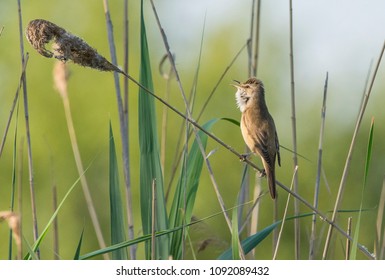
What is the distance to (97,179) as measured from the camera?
15.7 metres

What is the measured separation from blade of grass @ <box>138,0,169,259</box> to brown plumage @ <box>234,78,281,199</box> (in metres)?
1.04

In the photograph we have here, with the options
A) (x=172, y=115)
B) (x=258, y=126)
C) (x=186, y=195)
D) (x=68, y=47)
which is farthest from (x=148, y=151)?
(x=172, y=115)

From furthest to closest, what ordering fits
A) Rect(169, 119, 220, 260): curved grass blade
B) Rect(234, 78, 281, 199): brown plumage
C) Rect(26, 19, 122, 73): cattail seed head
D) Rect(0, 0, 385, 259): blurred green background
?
Rect(0, 0, 385, 259): blurred green background
Rect(234, 78, 281, 199): brown plumage
Rect(169, 119, 220, 260): curved grass blade
Rect(26, 19, 122, 73): cattail seed head

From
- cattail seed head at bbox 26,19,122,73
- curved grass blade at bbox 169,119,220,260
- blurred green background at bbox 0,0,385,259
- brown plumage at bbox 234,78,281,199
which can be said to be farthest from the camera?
blurred green background at bbox 0,0,385,259

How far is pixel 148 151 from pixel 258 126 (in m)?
1.35

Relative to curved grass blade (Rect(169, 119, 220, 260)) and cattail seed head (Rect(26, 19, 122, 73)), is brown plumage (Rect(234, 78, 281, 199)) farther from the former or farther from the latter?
cattail seed head (Rect(26, 19, 122, 73))

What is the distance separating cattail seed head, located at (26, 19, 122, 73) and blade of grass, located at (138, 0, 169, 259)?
0.45 metres

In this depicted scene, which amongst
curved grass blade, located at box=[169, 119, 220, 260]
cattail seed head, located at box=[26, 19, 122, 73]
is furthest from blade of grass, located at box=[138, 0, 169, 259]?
cattail seed head, located at box=[26, 19, 122, 73]

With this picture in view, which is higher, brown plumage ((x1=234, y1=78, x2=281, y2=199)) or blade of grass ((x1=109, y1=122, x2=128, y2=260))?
brown plumage ((x1=234, y1=78, x2=281, y2=199))

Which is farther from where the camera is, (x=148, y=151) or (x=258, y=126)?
(x=258, y=126)

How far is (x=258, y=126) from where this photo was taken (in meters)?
4.71

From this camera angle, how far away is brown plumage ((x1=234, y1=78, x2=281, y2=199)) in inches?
180

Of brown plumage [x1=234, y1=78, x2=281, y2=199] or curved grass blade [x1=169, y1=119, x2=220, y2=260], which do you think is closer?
curved grass blade [x1=169, y1=119, x2=220, y2=260]

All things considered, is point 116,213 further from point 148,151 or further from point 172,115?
point 172,115
